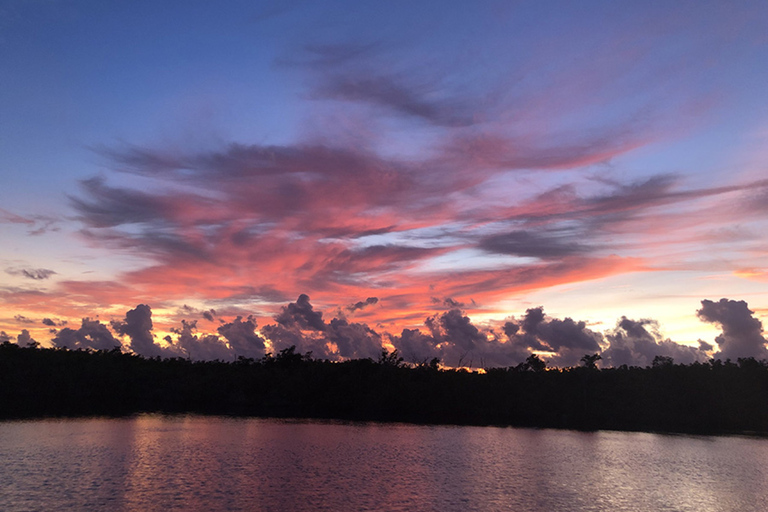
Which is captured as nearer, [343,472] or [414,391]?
[343,472]

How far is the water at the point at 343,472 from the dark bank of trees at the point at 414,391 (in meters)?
51.2

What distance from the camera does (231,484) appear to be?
4644 cm

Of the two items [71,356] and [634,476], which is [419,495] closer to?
[634,476]

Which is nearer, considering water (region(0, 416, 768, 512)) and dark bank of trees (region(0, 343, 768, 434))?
water (region(0, 416, 768, 512))

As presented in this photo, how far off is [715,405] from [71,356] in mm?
179696

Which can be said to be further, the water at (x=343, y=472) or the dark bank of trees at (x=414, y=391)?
the dark bank of trees at (x=414, y=391)

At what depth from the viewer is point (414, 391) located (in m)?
164

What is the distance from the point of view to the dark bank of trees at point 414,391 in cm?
14050

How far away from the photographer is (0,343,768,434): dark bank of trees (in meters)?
140

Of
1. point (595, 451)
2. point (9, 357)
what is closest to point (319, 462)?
point (595, 451)

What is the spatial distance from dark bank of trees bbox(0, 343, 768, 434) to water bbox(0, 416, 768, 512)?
51169mm

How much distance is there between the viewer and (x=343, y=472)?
55031mm

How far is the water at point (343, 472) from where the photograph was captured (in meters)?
42.4

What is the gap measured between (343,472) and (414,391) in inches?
4385
